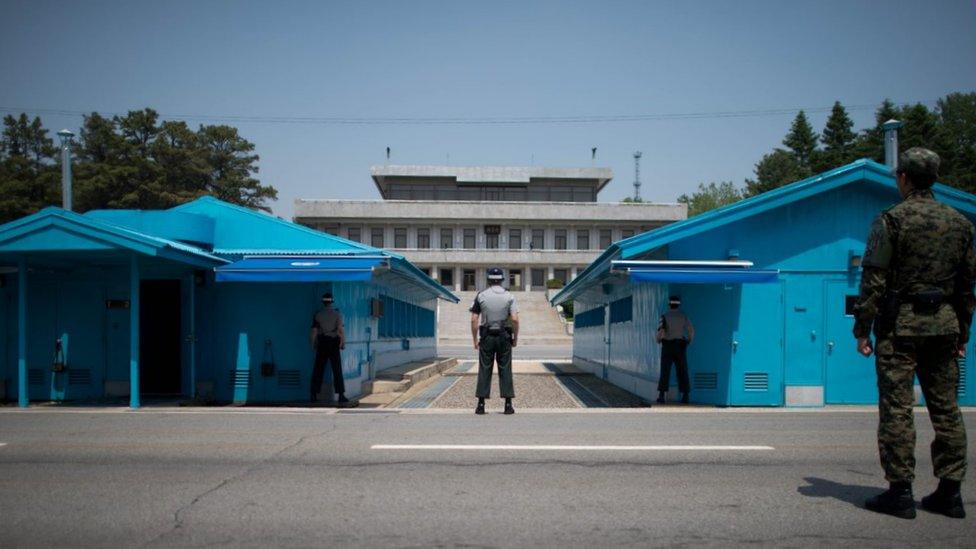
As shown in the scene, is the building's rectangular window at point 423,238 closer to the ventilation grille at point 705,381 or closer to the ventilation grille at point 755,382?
the ventilation grille at point 705,381

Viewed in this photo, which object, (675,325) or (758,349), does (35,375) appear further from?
(758,349)

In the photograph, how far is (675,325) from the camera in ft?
43.2

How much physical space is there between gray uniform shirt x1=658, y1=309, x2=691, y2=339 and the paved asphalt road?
10.5 feet

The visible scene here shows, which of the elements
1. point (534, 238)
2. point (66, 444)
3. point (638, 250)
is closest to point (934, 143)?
point (534, 238)

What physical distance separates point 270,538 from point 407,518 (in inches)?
35.9

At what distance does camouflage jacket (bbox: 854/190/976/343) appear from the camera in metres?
5.45

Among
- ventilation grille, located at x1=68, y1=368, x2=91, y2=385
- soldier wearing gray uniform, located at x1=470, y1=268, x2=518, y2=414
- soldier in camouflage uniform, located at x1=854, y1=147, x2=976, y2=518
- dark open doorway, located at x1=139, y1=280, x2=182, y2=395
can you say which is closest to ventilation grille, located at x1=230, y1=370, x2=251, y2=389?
dark open doorway, located at x1=139, y1=280, x2=182, y2=395

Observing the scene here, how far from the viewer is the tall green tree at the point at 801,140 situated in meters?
87.5

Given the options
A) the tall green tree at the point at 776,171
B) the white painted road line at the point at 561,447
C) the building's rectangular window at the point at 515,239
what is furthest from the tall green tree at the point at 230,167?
the white painted road line at the point at 561,447

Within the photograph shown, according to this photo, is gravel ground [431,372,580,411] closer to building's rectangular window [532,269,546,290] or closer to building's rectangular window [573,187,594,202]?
building's rectangular window [532,269,546,290]

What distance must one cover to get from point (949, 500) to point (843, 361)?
9076 millimetres

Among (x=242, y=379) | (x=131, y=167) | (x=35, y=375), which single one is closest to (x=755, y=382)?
(x=242, y=379)

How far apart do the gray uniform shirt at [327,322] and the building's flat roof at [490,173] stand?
253 ft

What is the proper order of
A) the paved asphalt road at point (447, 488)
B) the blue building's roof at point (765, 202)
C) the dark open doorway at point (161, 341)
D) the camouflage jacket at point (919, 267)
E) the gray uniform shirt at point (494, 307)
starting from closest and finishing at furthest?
the paved asphalt road at point (447, 488) → the camouflage jacket at point (919, 267) → the gray uniform shirt at point (494, 307) → the blue building's roof at point (765, 202) → the dark open doorway at point (161, 341)
